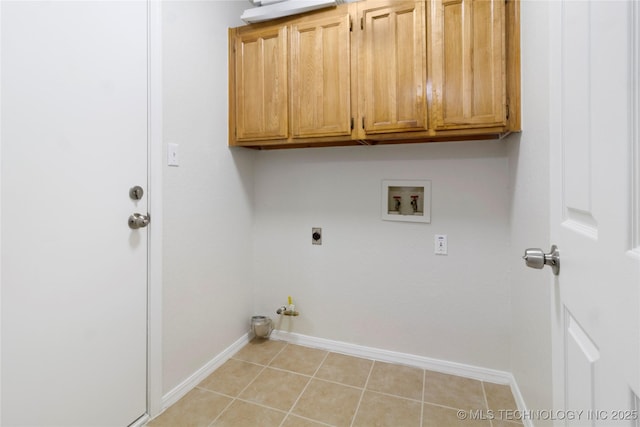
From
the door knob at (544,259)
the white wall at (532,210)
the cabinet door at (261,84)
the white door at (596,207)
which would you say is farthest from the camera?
the cabinet door at (261,84)

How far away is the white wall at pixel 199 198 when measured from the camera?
59.2 inches

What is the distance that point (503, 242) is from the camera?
5.50ft

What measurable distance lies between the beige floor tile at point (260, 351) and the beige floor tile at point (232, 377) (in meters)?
0.05

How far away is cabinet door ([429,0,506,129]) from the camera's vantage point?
1.36 metres

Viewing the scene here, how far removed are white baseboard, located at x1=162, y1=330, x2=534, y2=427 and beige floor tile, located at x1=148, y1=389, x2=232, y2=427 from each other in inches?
1.9

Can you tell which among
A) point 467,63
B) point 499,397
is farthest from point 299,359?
point 467,63

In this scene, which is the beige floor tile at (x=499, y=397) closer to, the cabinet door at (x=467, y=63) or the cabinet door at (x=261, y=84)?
the cabinet door at (x=467, y=63)

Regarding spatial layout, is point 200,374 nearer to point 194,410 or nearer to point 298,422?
point 194,410

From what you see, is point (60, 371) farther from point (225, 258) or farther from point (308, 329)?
point (308, 329)

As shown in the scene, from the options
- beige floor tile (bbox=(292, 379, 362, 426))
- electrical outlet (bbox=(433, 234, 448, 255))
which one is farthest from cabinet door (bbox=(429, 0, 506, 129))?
beige floor tile (bbox=(292, 379, 362, 426))

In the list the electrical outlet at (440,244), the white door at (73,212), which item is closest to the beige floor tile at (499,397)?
the electrical outlet at (440,244)

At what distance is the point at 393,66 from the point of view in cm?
152

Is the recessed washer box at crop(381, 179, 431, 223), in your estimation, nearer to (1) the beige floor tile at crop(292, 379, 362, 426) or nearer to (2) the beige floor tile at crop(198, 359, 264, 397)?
(1) the beige floor tile at crop(292, 379, 362, 426)

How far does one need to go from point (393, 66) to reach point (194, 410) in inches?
80.4
